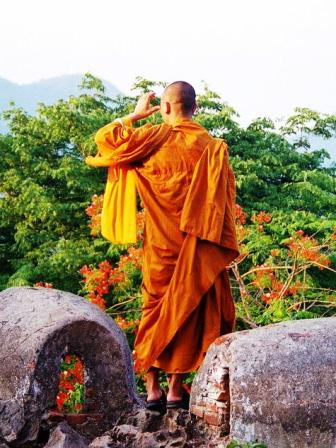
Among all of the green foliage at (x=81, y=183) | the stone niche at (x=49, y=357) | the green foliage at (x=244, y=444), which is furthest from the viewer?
the green foliage at (x=81, y=183)

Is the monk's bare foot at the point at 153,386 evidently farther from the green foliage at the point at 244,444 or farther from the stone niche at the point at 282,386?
the green foliage at the point at 244,444

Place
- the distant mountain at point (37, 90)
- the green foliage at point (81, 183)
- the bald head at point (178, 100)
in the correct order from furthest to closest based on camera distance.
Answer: the distant mountain at point (37, 90) < the green foliage at point (81, 183) < the bald head at point (178, 100)

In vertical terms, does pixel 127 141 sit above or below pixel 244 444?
above

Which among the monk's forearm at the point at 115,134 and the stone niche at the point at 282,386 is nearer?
the stone niche at the point at 282,386

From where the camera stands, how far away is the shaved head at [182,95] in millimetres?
5477

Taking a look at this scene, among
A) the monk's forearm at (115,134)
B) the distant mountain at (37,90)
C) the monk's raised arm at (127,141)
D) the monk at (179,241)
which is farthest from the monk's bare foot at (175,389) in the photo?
the distant mountain at (37,90)

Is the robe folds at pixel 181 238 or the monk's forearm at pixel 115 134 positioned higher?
the monk's forearm at pixel 115 134

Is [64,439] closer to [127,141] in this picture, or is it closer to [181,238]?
[181,238]

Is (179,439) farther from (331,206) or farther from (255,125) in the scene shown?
(255,125)

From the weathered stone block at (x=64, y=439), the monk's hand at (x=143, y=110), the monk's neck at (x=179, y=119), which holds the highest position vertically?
the monk's hand at (x=143, y=110)

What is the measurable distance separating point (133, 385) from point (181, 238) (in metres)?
1.05

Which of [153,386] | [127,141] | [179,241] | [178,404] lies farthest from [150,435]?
[127,141]

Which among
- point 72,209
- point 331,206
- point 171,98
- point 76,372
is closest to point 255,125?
point 331,206

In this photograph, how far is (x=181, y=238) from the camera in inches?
207
